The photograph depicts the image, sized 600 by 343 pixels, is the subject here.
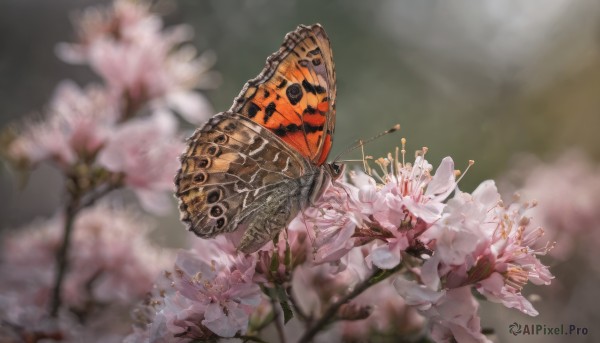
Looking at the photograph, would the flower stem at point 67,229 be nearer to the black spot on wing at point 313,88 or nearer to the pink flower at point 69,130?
the pink flower at point 69,130

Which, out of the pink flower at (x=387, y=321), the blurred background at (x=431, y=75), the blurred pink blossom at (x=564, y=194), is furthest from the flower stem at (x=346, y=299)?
the blurred pink blossom at (x=564, y=194)

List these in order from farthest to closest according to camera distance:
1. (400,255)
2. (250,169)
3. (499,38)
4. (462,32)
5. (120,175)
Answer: (462,32) < (499,38) < (120,175) < (250,169) < (400,255)

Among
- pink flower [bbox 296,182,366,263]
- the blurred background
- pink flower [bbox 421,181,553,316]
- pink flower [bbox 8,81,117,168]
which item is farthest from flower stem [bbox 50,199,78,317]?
pink flower [bbox 421,181,553,316]

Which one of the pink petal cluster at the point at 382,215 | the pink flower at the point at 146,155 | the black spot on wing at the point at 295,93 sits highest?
the pink flower at the point at 146,155

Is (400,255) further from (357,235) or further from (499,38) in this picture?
(499,38)

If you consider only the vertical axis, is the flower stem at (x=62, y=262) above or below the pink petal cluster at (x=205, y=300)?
above

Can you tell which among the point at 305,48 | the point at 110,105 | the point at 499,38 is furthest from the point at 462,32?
the point at 305,48

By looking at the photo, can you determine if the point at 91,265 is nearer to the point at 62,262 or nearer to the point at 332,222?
the point at 62,262
